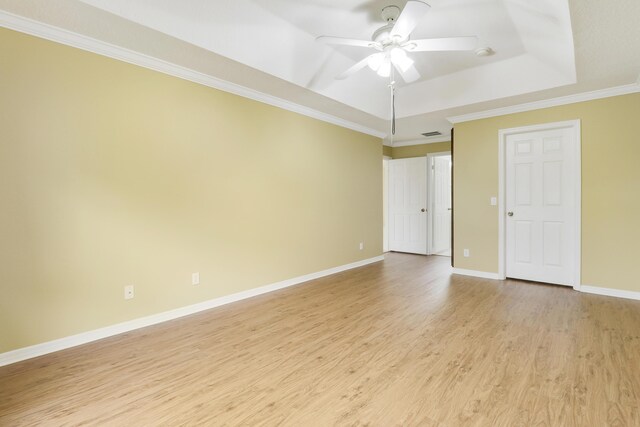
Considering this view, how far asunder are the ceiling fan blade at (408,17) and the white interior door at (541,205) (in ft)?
9.93

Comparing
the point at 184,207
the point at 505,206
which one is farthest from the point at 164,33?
the point at 505,206

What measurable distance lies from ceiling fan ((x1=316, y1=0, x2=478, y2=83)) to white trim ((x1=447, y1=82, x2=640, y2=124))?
7.19 ft

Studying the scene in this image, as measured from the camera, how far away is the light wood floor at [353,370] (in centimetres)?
177

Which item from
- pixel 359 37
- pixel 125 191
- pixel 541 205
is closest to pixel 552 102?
pixel 541 205

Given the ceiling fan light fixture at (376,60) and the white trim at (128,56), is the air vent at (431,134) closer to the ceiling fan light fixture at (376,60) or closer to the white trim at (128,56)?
the white trim at (128,56)

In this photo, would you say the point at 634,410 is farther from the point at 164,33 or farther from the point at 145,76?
the point at 145,76

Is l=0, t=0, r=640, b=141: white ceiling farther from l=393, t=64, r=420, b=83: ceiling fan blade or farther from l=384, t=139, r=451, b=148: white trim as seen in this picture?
l=384, t=139, r=451, b=148: white trim

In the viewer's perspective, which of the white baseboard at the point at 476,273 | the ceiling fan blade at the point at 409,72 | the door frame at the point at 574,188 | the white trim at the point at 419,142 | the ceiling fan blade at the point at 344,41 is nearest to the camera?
the ceiling fan blade at the point at 344,41

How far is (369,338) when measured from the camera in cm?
273

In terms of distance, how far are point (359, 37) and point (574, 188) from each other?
3348 millimetres

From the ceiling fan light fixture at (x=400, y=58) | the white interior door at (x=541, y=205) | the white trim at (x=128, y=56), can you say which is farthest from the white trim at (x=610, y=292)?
the white trim at (x=128, y=56)

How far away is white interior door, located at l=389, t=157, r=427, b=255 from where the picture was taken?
22.1 ft

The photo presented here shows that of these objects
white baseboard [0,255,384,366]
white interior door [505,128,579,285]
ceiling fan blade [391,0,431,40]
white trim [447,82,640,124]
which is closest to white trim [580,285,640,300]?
white interior door [505,128,579,285]

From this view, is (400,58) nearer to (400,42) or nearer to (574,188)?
(400,42)
